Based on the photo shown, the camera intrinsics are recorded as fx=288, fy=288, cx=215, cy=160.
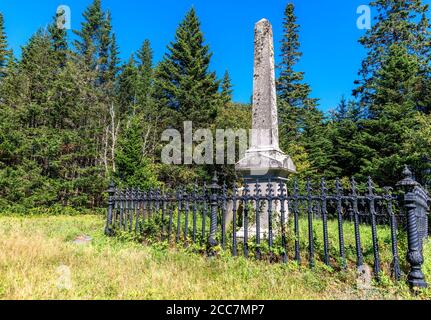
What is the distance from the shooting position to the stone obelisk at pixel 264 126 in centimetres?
625

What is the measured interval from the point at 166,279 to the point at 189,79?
2393cm

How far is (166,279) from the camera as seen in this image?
3803 mm

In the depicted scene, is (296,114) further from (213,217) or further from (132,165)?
(213,217)

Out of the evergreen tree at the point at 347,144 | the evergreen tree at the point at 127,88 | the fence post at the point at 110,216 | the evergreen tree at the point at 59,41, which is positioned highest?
A: the evergreen tree at the point at 59,41

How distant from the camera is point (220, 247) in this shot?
534 centimetres

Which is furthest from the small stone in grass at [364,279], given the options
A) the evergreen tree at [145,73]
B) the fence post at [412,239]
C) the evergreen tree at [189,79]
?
the evergreen tree at [145,73]

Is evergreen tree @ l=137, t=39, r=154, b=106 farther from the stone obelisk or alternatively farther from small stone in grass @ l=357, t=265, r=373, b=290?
small stone in grass @ l=357, t=265, r=373, b=290

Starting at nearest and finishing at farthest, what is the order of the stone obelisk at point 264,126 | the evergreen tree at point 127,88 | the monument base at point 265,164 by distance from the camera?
the monument base at point 265,164 → the stone obelisk at point 264,126 → the evergreen tree at point 127,88

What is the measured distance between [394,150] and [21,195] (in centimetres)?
2530

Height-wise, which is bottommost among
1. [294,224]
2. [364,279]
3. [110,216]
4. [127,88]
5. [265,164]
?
Result: [364,279]

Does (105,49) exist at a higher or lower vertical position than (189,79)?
higher

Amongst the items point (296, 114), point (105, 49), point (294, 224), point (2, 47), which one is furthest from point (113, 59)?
point (294, 224)

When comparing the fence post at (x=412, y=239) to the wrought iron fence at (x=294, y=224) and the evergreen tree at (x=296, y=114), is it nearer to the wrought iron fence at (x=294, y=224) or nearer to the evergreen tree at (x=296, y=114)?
the wrought iron fence at (x=294, y=224)

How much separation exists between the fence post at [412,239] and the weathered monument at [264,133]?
2.42m
